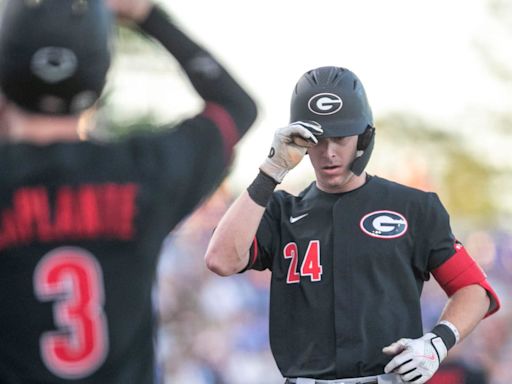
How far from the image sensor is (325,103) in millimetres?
5773

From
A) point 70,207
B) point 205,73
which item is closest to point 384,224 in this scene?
point 205,73

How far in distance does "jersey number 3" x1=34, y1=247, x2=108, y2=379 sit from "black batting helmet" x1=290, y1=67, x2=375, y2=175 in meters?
2.21

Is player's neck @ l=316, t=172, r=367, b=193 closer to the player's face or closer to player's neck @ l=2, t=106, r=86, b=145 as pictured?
the player's face

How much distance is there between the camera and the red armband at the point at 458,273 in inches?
227

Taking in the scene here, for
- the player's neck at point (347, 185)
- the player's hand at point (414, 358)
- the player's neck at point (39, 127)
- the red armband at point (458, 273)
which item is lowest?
the player's hand at point (414, 358)

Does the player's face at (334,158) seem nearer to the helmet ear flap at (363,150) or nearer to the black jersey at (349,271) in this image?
the helmet ear flap at (363,150)

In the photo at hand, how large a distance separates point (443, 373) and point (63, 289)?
25.0 feet

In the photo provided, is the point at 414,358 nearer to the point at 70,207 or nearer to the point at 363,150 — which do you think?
the point at 363,150

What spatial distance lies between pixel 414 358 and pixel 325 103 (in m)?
1.19

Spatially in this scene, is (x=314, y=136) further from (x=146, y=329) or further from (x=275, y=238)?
(x=146, y=329)

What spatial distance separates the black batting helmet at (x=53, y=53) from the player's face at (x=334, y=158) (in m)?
2.17

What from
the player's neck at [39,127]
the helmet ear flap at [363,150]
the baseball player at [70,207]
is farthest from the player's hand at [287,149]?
the player's neck at [39,127]

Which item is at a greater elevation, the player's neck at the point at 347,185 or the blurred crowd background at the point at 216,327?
the player's neck at the point at 347,185

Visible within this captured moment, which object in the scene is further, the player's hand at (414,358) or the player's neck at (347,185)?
the player's neck at (347,185)
